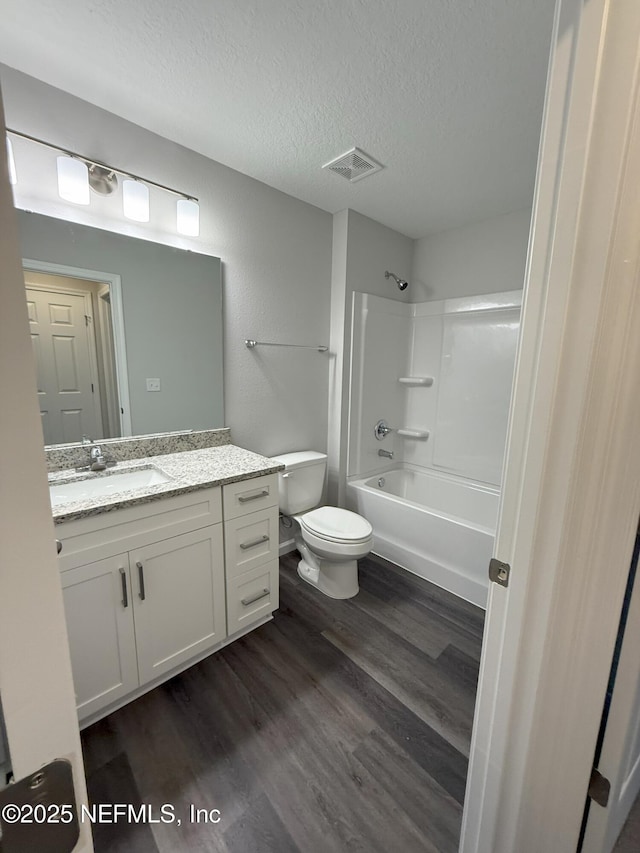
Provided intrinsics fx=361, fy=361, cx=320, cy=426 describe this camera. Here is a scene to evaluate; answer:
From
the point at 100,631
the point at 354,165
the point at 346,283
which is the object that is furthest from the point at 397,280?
the point at 100,631

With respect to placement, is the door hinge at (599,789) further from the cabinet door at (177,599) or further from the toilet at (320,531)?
the cabinet door at (177,599)

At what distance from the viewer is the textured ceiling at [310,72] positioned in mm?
1131

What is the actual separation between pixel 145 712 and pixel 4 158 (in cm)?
179

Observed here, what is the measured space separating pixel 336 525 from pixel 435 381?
150 cm

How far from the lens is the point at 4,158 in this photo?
A: 11.6 inches

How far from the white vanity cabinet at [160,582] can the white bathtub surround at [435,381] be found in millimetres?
1236

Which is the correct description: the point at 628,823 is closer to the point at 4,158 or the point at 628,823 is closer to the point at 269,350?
the point at 4,158

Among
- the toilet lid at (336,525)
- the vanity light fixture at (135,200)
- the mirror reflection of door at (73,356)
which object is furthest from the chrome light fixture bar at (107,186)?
the toilet lid at (336,525)

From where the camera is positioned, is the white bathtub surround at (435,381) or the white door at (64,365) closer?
the white door at (64,365)

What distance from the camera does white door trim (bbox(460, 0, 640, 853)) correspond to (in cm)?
59

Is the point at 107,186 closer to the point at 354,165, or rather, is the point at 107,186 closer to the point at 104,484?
the point at 354,165

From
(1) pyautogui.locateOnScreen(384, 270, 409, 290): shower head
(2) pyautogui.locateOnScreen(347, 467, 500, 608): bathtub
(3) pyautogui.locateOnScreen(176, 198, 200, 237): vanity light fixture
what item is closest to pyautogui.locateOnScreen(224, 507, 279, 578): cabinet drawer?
(2) pyautogui.locateOnScreen(347, 467, 500, 608): bathtub

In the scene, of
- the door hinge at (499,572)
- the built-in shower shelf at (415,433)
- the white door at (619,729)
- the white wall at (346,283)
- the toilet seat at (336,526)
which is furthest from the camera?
the built-in shower shelf at (415,433)

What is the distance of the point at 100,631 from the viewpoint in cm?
130
